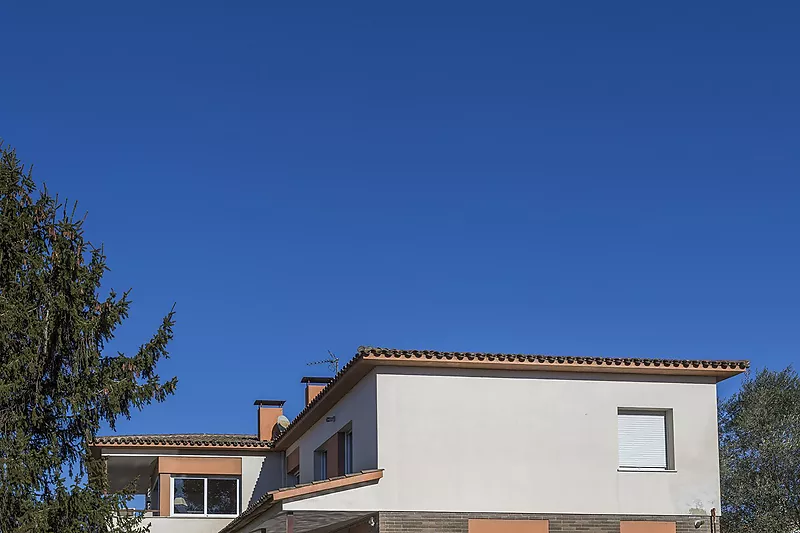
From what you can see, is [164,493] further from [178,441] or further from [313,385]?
[313,385]

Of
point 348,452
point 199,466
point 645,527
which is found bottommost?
point 645,527

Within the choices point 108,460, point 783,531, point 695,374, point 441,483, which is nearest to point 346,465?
point 441,483

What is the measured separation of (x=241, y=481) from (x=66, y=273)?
13032 mm

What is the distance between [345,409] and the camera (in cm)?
2473

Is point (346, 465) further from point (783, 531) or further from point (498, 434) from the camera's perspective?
point (783, 531)

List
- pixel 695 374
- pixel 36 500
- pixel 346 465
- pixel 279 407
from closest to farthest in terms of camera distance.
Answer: pixel 36 500, pixel 695 374, pixel 346 465, pixel 279 407

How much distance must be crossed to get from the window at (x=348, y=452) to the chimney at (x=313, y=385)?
722cm


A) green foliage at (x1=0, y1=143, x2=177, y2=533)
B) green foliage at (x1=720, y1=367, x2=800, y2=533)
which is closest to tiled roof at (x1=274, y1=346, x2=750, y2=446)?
green foliage at (x1=0, y1=143, x2=177, y2=533)

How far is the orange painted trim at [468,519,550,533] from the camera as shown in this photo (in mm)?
21562

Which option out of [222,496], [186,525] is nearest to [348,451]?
[186,525]

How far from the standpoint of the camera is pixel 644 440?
23.2 metres

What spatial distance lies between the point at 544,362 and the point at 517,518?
309 cm

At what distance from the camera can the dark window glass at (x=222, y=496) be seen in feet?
109

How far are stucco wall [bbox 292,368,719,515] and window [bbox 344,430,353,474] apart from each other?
317cm
